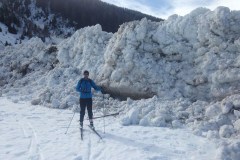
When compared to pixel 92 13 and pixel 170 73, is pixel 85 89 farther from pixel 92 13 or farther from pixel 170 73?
pixel 92 13

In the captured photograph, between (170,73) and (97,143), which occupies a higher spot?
(170,73)

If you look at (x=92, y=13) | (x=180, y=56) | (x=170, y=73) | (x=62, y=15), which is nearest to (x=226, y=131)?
(x=170, y=73)

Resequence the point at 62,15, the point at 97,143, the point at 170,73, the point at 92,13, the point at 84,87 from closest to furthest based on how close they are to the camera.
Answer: the point at 97,143, the point at 84,87, the point at 170,73, the point at 62,15, the point at 92,13

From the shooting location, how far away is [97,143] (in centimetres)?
972

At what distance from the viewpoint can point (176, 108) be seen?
12367 millimetres

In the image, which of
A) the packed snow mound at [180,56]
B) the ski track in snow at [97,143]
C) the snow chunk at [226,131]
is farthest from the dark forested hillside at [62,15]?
the snow chunk at [226,131]

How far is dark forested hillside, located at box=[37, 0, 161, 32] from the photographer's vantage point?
266ft

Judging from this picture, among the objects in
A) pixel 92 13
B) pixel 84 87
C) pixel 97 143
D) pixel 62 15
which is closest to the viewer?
pixel 97 143

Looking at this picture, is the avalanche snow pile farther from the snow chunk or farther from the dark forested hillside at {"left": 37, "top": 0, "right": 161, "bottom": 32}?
the dark forested hillside at {"left": 37, "top": 0, "right": 161, "bottom": 32}

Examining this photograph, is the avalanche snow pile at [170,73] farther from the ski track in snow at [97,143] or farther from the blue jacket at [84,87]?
the blue jacket at [84,87]

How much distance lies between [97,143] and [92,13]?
255ft

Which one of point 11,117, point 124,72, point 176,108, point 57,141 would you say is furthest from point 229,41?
point 11,117

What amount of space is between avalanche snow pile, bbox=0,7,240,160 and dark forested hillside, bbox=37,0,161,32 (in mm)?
63387

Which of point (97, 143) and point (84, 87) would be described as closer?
point (97, 143)
